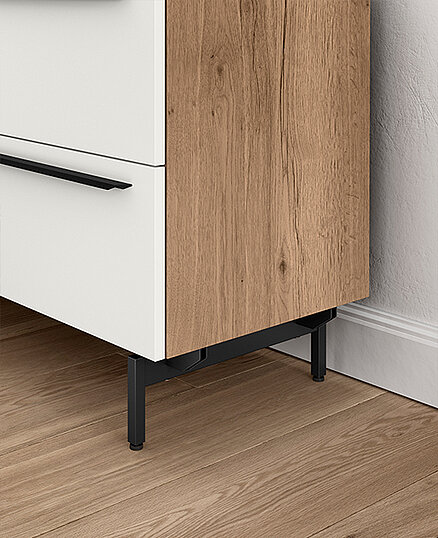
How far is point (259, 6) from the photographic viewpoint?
1.19 metres

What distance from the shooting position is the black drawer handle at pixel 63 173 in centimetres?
117

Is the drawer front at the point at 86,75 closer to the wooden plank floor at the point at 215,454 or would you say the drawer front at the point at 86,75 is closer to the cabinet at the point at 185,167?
the cabinet at the point at 185,167

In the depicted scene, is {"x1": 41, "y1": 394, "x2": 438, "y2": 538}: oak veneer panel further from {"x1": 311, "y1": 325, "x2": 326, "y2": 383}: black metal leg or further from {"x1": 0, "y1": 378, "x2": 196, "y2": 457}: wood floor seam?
{"x1": 0, "y1": 378, "x2": 196, "y2": 457}: wood floor seam

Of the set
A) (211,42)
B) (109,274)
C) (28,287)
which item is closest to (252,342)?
(109,274)

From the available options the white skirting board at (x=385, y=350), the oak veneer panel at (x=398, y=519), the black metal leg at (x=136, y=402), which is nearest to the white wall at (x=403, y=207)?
the white skirting board at (x=385, y=350)

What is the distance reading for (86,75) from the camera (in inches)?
47.4

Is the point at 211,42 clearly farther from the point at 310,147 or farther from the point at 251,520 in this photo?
the point at 251,520

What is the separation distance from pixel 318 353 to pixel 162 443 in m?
0.35

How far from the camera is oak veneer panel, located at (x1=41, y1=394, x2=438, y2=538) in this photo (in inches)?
43.2

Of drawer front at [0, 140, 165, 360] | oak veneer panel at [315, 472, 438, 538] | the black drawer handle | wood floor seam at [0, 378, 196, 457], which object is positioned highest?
the black drawer handle

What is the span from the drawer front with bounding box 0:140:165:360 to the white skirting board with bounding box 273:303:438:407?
462 millimetres

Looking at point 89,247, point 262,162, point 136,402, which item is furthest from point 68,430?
point 262,162

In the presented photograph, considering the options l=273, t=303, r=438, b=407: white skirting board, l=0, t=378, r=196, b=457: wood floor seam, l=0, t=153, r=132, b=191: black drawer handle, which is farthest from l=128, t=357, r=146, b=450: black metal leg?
l=273, t=303, r=438, b=407: white skirting board

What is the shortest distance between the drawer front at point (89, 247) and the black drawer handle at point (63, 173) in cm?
1
